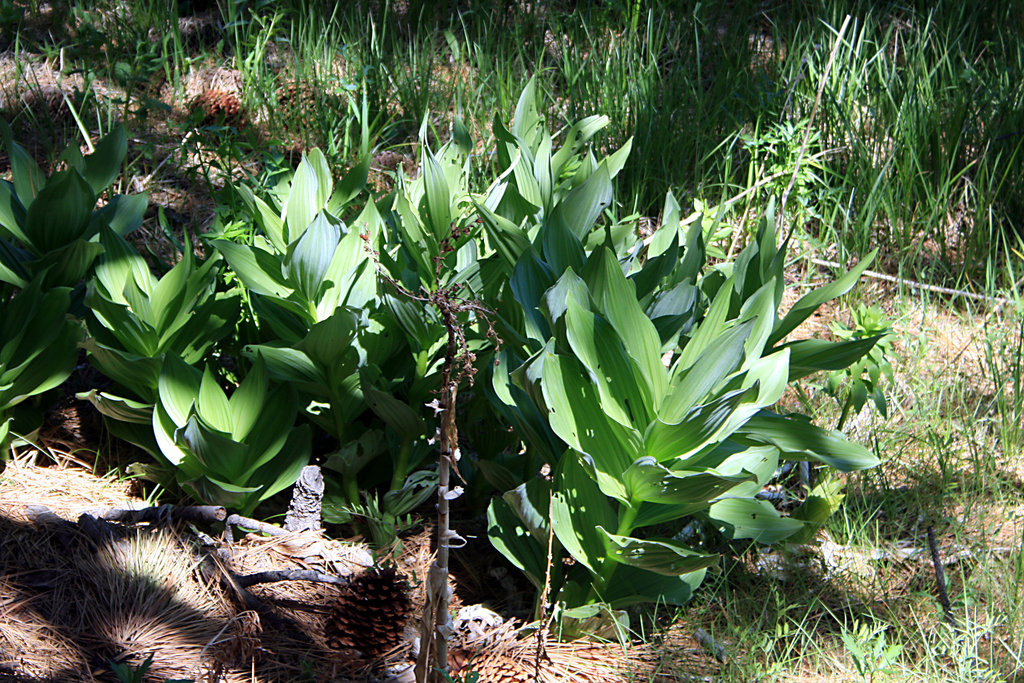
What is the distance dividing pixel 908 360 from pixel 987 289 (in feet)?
1.90

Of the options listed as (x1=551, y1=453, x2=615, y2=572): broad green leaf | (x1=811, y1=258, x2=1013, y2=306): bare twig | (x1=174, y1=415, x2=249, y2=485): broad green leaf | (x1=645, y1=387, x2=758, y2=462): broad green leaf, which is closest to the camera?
(x1=645, y1=387, x2=758, y2=462): broad green leaf

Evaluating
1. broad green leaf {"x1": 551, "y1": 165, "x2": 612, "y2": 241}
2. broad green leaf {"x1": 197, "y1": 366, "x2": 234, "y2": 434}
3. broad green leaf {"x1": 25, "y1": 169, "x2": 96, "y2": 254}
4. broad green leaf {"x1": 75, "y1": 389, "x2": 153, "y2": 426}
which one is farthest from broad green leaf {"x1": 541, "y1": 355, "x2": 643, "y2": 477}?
broad green leaf {"x1": 25, "y1": 169, "x2": 96, "y2": 254}

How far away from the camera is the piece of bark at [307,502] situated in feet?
6.34

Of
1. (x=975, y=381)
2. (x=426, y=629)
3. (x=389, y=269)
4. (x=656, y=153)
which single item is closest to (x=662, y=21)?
(x=656, y=153)

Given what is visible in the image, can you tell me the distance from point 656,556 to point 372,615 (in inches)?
23.6

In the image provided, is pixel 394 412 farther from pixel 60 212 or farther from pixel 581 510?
pixel 60 212

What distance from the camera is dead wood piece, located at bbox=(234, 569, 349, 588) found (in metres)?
1.81

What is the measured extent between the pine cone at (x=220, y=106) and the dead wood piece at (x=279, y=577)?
7.54 feet

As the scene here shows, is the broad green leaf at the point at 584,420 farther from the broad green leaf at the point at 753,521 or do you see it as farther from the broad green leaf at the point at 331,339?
the broad green leaf at the point at 331,339

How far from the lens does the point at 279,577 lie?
1.81m

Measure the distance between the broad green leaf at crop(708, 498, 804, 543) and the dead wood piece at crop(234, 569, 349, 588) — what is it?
863mm

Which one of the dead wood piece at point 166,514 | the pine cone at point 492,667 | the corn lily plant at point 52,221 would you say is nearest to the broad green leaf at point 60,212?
the corn lily plant at point 52,221

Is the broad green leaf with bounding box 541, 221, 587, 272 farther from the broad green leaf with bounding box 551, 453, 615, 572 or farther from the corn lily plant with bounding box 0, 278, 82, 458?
the corn lily plant with bounding box 0, 278, 82, 458

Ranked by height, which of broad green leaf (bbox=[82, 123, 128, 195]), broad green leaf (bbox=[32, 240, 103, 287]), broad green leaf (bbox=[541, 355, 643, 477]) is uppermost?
broad green leaf (bbox=[82, 123, 128, 195])
